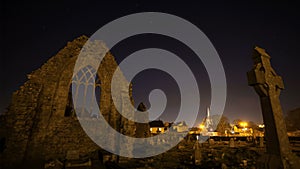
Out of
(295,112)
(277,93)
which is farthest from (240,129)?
(277,93)

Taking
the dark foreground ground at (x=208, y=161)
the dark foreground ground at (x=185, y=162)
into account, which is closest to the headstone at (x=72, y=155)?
the dark foreground ground at (x=185, y=162)

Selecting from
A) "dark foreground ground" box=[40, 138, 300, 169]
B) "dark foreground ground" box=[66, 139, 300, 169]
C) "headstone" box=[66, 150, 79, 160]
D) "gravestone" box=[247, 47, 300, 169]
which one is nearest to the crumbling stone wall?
"headstone" box=[66, 150, 79, 160]

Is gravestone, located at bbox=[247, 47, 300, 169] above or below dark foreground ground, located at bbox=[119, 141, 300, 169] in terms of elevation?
above

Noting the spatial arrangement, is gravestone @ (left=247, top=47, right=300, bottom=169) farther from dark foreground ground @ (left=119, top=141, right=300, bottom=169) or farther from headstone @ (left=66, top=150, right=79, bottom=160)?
headstone @ (left=66, top=150, right=79, bottom=160)

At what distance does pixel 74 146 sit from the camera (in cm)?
962

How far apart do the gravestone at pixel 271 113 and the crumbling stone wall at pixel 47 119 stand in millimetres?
7126

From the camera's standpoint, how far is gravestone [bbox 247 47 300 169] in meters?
5.08

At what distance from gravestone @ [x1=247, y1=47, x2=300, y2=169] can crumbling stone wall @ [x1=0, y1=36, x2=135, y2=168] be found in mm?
7126

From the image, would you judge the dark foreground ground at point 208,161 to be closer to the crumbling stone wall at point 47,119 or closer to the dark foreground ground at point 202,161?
the dark foreground ground at point 202,161

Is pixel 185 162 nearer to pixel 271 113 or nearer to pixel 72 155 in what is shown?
pixel 271 113

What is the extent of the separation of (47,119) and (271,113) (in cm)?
1138

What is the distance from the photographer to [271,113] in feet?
18.5

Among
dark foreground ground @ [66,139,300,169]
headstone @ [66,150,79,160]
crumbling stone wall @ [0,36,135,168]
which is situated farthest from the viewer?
headstone @ [66,150,79,160]

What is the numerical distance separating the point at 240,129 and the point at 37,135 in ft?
164
